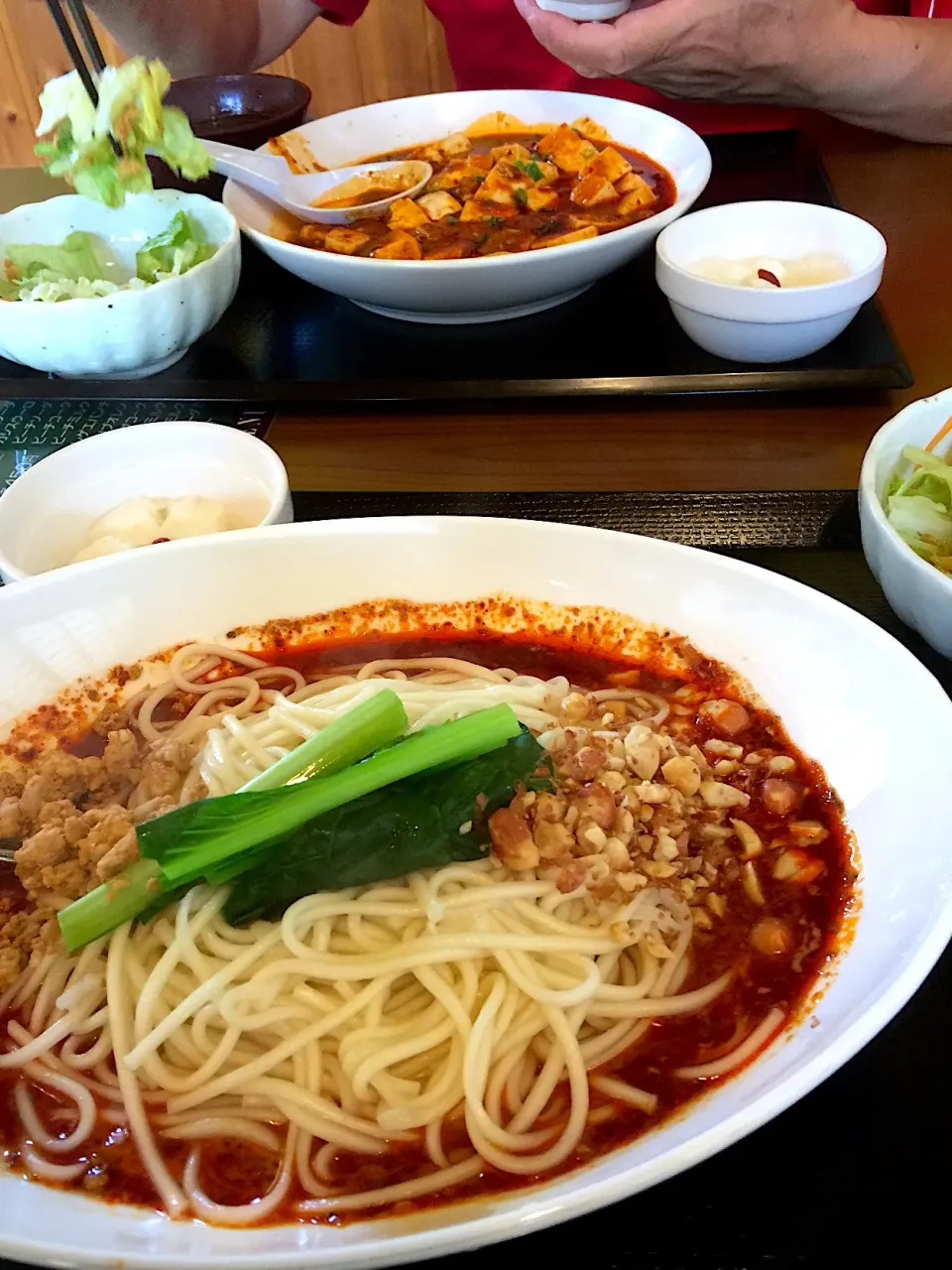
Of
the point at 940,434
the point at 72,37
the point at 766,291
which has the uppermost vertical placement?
the point at 72,37

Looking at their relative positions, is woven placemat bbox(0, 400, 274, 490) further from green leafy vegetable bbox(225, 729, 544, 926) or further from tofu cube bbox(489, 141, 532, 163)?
green leafy vegetable bbox(225, 729, 544, 926)

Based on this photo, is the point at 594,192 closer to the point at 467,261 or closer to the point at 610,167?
the point at 610,167

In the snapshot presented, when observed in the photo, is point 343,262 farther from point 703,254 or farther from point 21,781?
point 21,781

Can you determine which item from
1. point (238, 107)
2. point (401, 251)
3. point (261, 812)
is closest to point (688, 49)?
point (401, 251)

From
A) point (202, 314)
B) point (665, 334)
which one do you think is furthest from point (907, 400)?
point (202, 314)

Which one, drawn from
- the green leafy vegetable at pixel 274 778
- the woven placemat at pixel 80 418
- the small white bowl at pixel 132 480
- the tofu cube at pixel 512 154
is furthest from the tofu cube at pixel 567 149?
the green leafy vegetable at pixel 274 778

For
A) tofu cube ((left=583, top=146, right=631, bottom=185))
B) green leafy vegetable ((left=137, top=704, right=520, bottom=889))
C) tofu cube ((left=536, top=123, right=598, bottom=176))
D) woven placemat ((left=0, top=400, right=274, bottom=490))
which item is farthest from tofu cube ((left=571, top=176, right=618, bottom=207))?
green leafy vegetable ((left=137, top=704, right=520, bottom=889))
